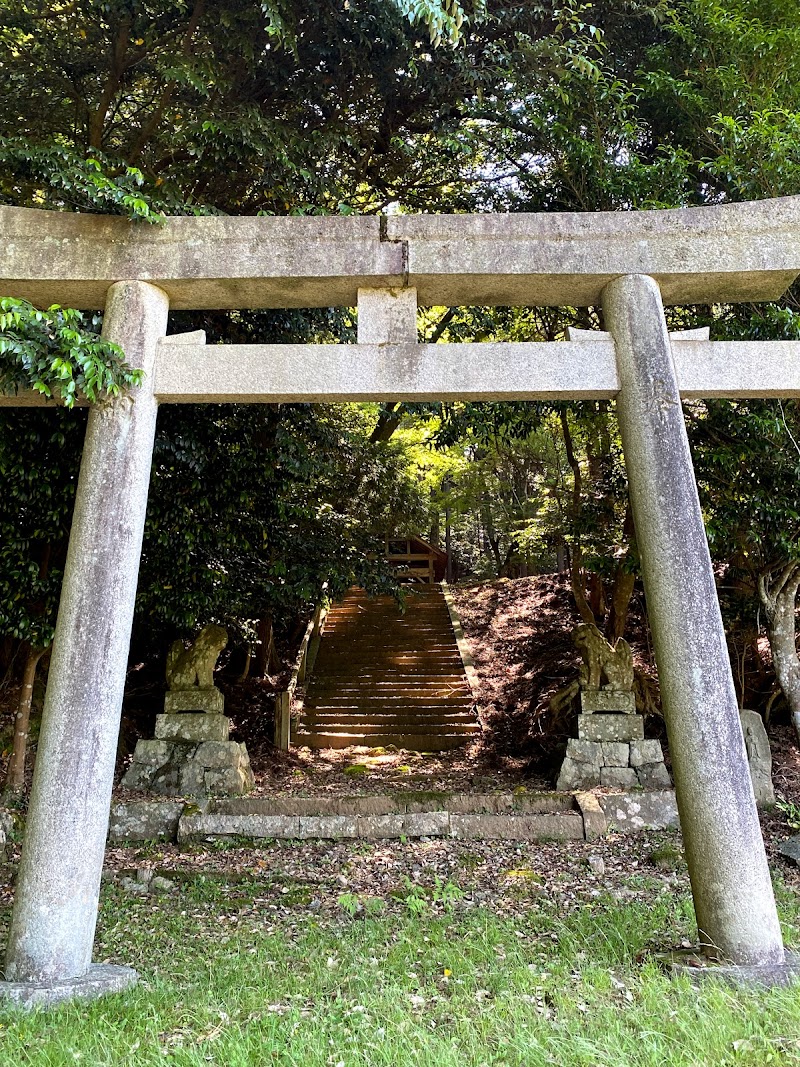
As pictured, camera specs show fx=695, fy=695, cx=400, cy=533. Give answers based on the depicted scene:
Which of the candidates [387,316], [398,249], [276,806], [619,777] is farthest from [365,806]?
[398,249]

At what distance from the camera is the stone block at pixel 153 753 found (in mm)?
8156

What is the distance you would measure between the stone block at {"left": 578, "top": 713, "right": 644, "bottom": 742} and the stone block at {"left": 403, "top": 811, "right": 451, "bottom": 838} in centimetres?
229

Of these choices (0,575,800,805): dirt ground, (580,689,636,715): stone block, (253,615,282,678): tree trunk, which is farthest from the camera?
(253,615,282,678): tree trunk

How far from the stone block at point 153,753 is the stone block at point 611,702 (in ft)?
16.7

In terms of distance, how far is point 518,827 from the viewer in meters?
7.07

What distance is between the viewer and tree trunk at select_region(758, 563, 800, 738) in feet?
23.8

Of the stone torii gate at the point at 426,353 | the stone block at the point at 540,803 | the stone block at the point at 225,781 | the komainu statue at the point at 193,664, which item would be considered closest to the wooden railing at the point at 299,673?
the komainu statue at the point at 193,664

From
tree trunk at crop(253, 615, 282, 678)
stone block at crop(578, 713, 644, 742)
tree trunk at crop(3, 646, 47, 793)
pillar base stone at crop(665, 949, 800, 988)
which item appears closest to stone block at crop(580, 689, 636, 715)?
stone block at crop(578, 713, 644, 742)

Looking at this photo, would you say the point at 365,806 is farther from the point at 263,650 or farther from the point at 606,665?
the point at 263,650

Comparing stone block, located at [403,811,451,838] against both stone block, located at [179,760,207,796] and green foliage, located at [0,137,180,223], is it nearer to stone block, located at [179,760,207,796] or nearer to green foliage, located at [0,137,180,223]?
stone block, located at [179,760,207,796]

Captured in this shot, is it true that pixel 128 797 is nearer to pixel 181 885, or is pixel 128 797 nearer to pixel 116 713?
pixel 181 885

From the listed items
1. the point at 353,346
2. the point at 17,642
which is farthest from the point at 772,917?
the point at 17,642

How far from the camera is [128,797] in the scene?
7.70 metres

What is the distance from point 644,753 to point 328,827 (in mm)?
3901
